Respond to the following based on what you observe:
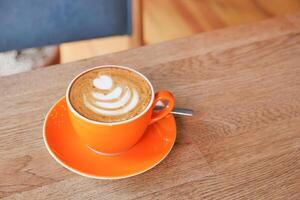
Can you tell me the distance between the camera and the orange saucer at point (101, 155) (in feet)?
1.80

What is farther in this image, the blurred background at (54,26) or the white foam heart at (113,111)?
the blurred background at (54,26)

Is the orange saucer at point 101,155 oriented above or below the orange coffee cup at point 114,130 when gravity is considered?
below

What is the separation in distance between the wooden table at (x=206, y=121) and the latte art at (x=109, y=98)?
0.09 metres

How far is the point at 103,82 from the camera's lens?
0.58 m

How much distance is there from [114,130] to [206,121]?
0.17 meters

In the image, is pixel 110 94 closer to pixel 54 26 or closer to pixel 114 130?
pixel 114 130

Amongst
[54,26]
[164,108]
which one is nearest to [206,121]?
[164,108]

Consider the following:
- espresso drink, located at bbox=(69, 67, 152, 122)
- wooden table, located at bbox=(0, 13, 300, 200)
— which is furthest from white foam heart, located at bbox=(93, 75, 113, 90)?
wooden table, located at bbox=(0, 13, 300, 200)

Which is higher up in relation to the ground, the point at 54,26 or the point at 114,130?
the point at 114,130

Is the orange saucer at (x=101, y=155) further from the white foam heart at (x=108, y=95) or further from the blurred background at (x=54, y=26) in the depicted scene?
the blurred background at (x=54, y=26)

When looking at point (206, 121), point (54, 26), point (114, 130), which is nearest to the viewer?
point (114, 130)

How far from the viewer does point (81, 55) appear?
1.72m

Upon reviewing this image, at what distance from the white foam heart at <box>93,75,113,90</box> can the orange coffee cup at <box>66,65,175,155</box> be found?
0.15 ft

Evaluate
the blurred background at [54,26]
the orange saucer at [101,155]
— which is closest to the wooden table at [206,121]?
the orange saucer at [101,155]
